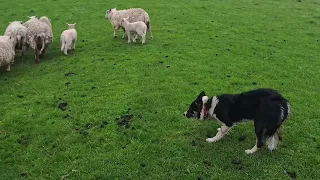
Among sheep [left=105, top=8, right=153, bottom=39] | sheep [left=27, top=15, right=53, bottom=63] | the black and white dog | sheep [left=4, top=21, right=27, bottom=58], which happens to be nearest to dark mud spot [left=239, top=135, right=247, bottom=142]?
the black and white dog

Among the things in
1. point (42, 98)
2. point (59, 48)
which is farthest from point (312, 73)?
point (59, 48)

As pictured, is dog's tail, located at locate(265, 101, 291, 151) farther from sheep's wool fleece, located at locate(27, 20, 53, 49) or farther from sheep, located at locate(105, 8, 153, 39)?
sheep's wool fleece, located at locate(27, 20, 53, 49)

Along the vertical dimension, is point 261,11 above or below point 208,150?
above

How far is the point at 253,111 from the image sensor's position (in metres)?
7.46

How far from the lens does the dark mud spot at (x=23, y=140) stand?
8366mm

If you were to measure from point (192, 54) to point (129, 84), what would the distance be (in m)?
3.81

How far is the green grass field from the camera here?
746cm

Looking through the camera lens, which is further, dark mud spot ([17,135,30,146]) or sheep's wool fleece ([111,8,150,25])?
sheep's wool fleece ([111,8,150,25])

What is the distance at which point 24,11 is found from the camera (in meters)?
22.4

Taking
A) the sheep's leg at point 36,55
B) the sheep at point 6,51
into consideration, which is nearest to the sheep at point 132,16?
the sheep's leg at point 36,55

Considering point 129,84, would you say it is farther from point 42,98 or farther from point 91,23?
point 91,23

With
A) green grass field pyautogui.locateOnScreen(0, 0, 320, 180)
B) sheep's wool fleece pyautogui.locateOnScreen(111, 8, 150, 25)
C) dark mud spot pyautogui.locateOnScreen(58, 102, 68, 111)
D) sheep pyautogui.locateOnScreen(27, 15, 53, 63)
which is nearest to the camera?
green grass field pyautogui.locateOnScreen(0, 0, 320, 180)

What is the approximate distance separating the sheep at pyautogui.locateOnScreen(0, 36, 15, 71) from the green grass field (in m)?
0.43

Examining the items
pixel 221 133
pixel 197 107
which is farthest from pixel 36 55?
pixel 221 133
